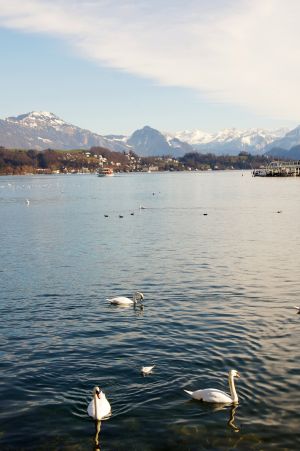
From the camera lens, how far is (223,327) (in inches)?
1328

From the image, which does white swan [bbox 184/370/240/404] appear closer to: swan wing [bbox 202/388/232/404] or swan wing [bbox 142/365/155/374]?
swan wing [bbox 202/388/232/404]

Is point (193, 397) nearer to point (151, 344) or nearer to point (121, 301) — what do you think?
point (151, 344)

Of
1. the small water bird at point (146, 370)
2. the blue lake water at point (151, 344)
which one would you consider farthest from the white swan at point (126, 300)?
the small water bird at point (146, 370)

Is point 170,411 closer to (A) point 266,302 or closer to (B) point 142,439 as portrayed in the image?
(B) point 142,439

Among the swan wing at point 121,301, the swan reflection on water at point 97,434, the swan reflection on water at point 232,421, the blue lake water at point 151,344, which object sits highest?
the swan wing at point 121,301

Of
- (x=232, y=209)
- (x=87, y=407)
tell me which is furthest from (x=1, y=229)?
(x=87, y=407)

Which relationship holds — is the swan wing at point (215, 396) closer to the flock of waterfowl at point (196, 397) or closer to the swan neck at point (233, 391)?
the flock of waterfowl at point (196, 397)

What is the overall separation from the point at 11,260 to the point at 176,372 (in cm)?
3841

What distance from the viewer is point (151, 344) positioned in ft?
101

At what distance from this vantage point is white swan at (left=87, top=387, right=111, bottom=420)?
21312 millimetres

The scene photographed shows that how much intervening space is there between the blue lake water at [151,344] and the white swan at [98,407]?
360 mm

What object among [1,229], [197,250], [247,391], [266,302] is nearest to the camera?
[247,391]

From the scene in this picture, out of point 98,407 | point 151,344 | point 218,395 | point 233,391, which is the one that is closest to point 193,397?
point 218,395

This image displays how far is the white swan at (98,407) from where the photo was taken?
2131 centimetres
